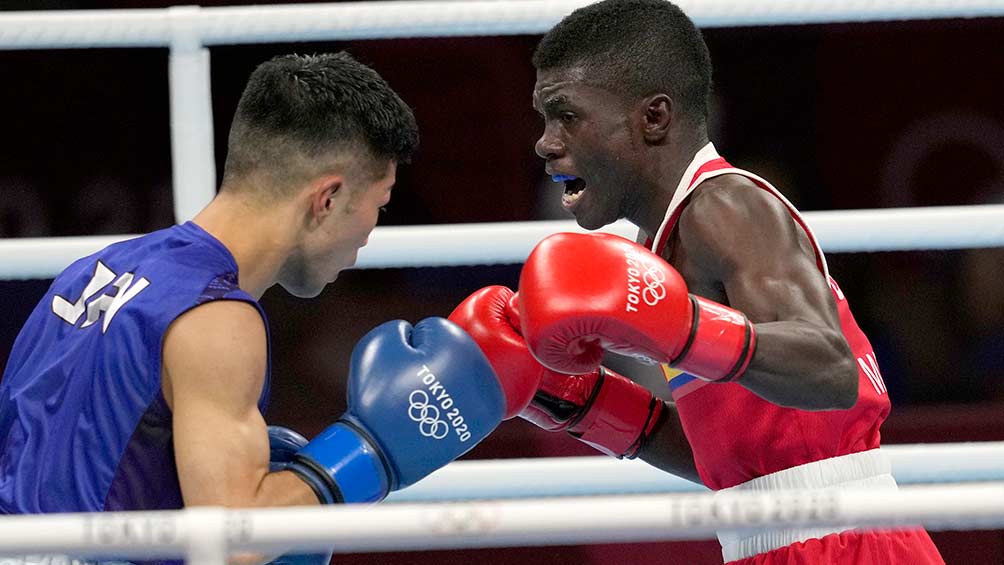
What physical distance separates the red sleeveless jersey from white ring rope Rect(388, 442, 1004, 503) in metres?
0.28

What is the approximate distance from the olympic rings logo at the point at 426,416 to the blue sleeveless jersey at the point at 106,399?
0.20m

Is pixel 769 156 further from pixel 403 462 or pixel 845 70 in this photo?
pixel 403 462

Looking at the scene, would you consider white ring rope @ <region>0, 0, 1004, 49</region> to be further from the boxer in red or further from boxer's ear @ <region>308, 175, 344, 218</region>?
boxer's ear @ <region>308, 175, 344, 218</region>

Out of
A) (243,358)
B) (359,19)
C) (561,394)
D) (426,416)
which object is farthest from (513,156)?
(243,358)

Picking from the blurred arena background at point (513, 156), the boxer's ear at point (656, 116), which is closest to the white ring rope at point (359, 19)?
the boxer's ear at point (656, 116)

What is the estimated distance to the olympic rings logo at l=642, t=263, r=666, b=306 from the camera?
157cm

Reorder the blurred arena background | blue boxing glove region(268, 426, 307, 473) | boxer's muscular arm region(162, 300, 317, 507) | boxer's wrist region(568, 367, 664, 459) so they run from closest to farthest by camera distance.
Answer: boxer's muscular arm region(162, 300, 317, 507) < blue boxing glove region(268, 426, 307, 473) < boxer's wrist region(568, 367, 664, 459) < the blurred arena background

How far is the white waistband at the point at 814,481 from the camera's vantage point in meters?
1.75

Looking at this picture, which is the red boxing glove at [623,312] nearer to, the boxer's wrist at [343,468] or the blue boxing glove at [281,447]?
the boxer's wrist at [343,468]

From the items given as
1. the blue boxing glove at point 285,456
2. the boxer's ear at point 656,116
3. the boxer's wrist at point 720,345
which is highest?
the boxer's ear at point 656,116

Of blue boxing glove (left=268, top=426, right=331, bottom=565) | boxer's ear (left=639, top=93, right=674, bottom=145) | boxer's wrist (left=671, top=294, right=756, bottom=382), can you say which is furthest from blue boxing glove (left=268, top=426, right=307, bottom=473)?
boxer's ear (left=639, top=93, right=674, bottom=145)

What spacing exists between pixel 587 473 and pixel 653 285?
0.63 m

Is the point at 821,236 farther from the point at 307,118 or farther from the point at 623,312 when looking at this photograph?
the point at 307,118

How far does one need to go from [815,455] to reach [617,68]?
2.11ft
